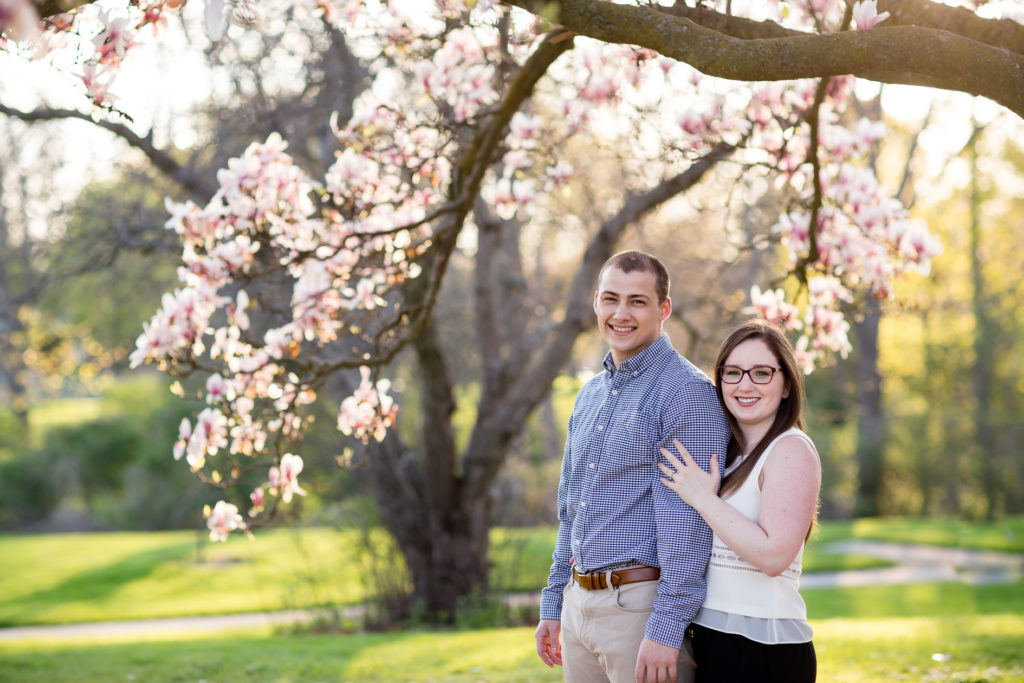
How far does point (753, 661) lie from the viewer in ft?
7.89

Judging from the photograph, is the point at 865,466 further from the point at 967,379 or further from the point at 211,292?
the point at 211,292

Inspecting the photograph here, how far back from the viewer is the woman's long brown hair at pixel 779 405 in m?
2.56

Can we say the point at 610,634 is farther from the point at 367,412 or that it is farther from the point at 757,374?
the point at 367,412

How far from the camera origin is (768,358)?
2605mm

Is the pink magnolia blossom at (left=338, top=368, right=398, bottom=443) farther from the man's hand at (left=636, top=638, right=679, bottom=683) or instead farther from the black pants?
the black pants

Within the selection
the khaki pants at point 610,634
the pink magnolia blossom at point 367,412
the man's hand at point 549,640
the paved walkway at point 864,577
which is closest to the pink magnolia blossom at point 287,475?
the pink magnolia blossom at point 367,412

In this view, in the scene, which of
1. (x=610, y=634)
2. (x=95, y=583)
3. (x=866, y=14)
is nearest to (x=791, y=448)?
(x=610, y=634)

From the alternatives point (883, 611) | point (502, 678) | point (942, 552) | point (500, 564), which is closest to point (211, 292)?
point (502, 678)

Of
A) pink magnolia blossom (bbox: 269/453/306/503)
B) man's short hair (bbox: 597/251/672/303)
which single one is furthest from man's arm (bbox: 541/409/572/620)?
pink magnolia blossom (bbox: 269/453/306/503)

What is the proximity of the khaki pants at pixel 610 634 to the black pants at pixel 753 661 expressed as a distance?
0.33 feet

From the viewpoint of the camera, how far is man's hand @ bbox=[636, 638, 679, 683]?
2451 millimetres

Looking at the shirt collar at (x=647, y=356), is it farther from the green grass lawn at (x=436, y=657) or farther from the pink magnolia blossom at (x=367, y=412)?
the green grass lawn at (x=436, y=657)

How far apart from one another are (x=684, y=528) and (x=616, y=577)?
0.27 metres

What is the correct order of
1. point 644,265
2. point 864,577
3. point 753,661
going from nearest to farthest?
point 753,661 → point 644,265 → point 864,577
